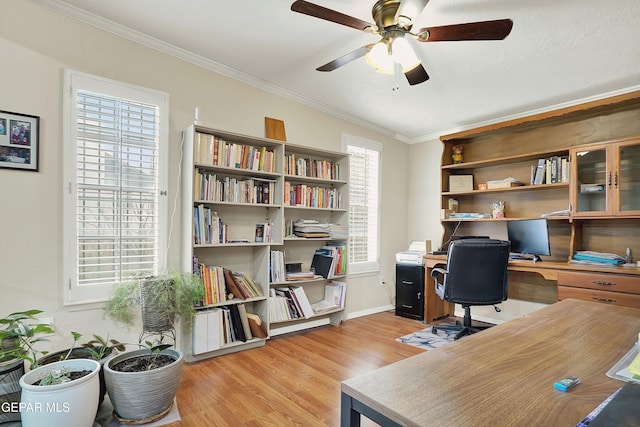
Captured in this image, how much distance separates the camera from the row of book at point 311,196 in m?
3.43

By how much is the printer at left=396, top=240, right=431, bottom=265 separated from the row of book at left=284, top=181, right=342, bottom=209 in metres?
1.07

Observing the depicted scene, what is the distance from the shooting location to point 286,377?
97.3 inches

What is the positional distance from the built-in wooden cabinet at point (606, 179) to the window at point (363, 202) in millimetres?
2102

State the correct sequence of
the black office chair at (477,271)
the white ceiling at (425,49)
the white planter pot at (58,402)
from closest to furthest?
the white planter pot at (58,402)
the white ceiling at (425,49)
the black office chair at (477,271)

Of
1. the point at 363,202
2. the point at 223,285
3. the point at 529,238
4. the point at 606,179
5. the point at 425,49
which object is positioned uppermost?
the point at 425,49

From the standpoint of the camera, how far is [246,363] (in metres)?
2.71

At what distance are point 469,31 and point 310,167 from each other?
2074 millimetres

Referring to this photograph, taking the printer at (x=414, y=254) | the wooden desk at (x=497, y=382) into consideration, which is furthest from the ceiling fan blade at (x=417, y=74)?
the printer at (x=414, y=254)

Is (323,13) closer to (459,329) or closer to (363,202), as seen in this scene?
(363,202)

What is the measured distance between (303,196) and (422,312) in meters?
1.99

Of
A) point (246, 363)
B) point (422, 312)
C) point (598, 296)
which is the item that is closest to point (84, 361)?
point (246, 363)

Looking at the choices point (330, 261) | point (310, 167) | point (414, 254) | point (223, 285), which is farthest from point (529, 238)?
point (223, 285)

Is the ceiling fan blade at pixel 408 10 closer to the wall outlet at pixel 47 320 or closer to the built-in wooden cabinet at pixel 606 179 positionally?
the built-in wooden cabinet at pixel 606 179

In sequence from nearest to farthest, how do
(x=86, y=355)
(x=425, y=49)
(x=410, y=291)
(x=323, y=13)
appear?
(x=323, y=13) < (x=86, y=355) < (x=425, y=49) < (x=410, y=291)
